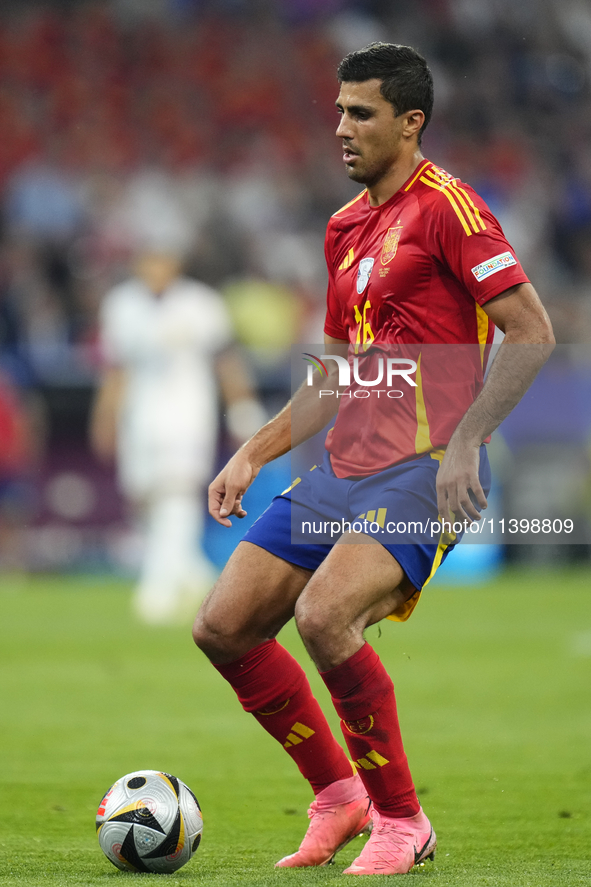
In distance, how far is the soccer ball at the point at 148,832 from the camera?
3648 millimetres

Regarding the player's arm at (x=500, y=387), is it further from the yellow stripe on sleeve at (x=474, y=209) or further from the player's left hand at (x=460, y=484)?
the yellow stripe on sleeve at (x=474, y=209)

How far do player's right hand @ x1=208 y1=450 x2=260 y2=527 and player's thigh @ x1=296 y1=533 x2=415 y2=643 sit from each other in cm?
47

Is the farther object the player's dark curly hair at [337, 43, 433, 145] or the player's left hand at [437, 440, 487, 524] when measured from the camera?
the player's dark curly hair at [337, 43, 433, 145]

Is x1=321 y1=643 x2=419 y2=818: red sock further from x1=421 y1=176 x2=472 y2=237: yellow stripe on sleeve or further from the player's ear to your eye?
the player's ear

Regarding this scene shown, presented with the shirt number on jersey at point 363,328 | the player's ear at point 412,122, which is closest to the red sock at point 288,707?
the shirt number on jersey at point 363,328

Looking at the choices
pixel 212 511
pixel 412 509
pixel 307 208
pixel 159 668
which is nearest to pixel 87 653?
pixel 159 668

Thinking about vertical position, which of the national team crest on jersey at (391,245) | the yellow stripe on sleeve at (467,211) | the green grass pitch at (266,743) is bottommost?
the green grass pitch at (266,743)

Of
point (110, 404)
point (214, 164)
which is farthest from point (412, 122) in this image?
point (214, 164)

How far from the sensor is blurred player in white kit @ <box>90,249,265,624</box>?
10.2 meters

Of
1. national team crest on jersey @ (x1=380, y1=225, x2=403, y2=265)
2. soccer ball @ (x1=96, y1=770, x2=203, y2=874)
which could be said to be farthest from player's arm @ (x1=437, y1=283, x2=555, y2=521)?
soccer ball @ (x1=96, y1=770, x2=203, y2=874)

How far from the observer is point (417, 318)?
3.77m

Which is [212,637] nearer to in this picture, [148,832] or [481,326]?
[148,832]

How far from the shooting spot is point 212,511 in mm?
4047

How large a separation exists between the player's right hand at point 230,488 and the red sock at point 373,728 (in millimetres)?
649
